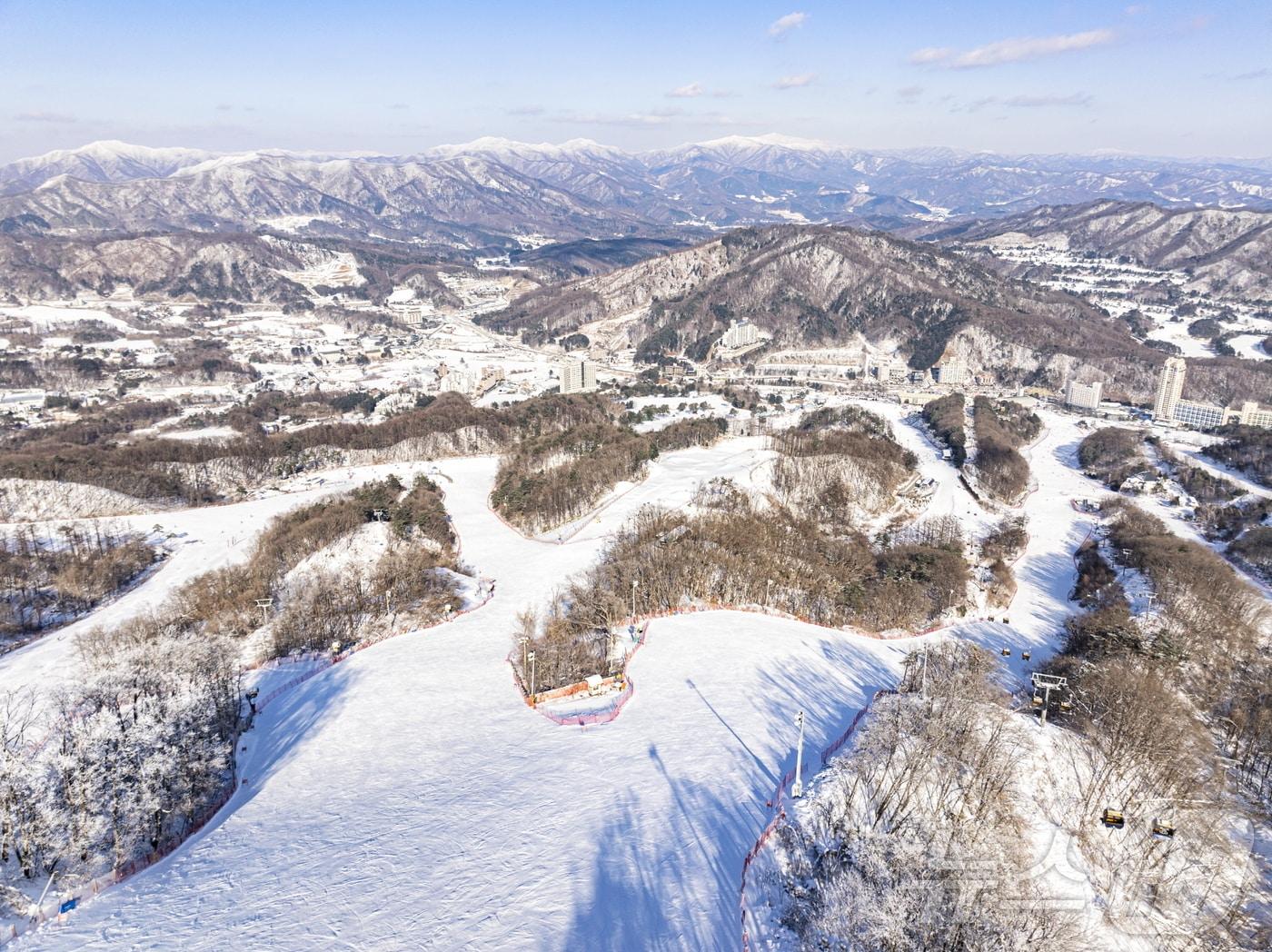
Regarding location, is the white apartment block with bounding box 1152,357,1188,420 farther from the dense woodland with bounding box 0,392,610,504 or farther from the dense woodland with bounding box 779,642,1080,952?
the dense woodland with bounding box 779,642,1080,952

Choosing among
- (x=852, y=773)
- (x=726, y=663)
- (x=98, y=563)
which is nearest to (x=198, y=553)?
(x=98, y=563)

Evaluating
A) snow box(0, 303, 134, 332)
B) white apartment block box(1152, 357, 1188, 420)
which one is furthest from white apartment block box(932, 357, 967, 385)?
snow box(0, 303, 134, 332)

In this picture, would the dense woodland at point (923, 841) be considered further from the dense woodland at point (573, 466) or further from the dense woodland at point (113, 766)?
the dense woodland at point (573, 466)

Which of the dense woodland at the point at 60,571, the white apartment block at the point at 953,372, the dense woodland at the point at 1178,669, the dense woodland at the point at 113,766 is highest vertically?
the dense woodland at the point at 113,766

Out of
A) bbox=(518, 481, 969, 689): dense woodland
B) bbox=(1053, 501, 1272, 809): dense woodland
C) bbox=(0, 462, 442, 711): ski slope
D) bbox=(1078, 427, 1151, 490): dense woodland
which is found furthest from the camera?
bbox=(1078, 427, 1151, 490): dense woodland

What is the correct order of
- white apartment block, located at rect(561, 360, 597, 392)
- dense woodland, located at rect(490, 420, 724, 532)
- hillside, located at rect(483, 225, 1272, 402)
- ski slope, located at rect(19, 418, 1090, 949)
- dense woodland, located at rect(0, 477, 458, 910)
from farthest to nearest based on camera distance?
hillside, located at rect(483, 225, 1272, 402)
white apartment block, located at rect(561, 360, 597, 392)
dense woodland, located at rect(490, 420, 724, 532)
dense woodland, located at rect(0, 477, 458, 910)
ski slope, located at rect(19, 418, 1090, 949)

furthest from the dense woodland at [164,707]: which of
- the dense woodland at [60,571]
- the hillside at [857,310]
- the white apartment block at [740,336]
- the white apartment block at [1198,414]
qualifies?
the white apartment block at [740,336]
